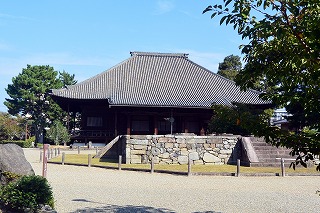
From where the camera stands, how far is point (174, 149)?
20.2 meters

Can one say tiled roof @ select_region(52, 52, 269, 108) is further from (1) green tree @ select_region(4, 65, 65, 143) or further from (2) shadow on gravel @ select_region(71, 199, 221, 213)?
(2) shadow on gravel @ select_region(71, 199, 221, 213)

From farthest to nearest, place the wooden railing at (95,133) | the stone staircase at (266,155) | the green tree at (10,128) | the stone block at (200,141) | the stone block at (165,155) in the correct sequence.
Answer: the green tree at (10,128)
the wooden railing at (95,133)
the stone block at (200,141)
the stone block at (165,155)
the stone staircase at (266,155)

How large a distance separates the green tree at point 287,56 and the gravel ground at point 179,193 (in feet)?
14.8

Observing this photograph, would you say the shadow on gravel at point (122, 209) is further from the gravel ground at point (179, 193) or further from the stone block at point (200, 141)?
the stone block at point (200, 141)

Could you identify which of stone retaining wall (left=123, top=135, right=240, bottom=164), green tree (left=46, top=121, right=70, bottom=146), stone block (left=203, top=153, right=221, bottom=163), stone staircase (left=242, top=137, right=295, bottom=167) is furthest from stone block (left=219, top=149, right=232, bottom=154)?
green tree (left=46, top=121, right=70, bottom=146)

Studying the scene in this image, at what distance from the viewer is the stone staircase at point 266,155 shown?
19703 mm

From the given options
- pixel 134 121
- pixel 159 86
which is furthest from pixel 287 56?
pixel 159 86

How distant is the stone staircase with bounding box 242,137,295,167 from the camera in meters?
19.7

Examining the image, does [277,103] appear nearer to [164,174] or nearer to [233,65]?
[164,174]

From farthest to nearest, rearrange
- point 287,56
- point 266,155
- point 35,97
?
1. point 35,97
2. point 266,155
3. point 287,56

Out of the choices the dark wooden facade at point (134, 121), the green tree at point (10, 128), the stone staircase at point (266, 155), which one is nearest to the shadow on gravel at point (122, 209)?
the stone staircase at point (266, 155)

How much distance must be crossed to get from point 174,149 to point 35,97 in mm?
43941

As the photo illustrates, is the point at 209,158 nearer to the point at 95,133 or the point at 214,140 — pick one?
the point at 214,140

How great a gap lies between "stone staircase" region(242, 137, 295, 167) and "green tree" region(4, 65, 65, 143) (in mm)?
42328
